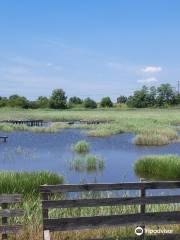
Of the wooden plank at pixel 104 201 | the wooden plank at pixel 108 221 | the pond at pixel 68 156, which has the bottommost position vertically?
the pond at pixel 68 156

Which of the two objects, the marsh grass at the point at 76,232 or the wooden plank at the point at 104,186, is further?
the marsh grass at the point at 76,232

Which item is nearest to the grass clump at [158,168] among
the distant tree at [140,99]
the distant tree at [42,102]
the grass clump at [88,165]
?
the grass clump at [88,165]

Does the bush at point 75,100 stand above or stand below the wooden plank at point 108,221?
above

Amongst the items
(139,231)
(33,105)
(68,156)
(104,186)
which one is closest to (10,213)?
(104,186)

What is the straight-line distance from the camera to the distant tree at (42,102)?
133500mm

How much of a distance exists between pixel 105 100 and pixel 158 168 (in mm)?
120340

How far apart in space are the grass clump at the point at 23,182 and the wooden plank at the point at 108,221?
638 centimetres

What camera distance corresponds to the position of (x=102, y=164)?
2667cm

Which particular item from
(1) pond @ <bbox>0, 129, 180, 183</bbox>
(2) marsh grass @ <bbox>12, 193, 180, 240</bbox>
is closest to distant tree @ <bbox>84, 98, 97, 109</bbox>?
(1) pond @ <bbox>0, 129, 180, 183</bbox>

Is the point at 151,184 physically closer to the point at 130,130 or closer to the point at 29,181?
the point at 29,181

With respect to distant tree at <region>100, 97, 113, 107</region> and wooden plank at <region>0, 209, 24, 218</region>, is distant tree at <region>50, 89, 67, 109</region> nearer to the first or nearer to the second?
distant tree at <region>100, 97, 113, 107</region>

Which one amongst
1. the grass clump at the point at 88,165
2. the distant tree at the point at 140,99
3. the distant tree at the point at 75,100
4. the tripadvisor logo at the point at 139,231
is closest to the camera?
the tripadvisor logo at the point at 139,231

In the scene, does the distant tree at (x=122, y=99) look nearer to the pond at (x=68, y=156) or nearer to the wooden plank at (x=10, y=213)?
the pond at (x=68, y=156)

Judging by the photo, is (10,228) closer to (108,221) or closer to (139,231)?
(108,221)
